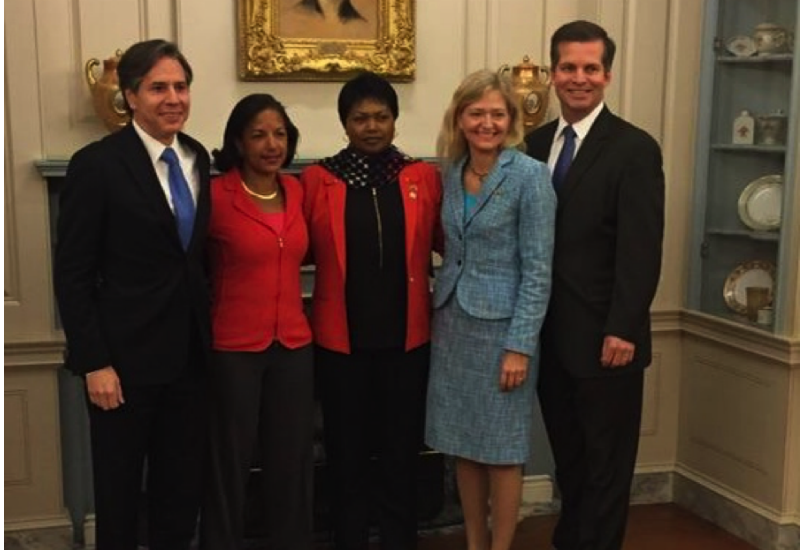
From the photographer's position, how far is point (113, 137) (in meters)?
2.36

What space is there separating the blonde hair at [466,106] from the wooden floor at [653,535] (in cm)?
139

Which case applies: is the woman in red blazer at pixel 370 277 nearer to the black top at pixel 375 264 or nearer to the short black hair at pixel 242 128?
the black top at pixel 375 264

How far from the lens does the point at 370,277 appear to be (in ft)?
8.73

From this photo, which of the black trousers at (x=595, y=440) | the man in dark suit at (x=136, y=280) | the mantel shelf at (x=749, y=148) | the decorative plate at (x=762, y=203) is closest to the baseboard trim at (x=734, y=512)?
the black trousers at (x=595, y=440)

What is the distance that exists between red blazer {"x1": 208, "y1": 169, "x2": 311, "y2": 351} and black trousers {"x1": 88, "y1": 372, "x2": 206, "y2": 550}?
164 millimetres

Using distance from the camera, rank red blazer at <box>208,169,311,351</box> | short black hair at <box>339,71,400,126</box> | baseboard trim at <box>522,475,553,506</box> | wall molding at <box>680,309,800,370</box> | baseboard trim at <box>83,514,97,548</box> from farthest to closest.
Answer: baseboard trim at <box>522,475,553,506</box>, baseboard trim at <box>83,514,97,548</box>, wall molding at <box>680,309,800,370</box>, short black hair at <box>339,71,400,126</box>, red blazer at <box>208,169,311,351</box>

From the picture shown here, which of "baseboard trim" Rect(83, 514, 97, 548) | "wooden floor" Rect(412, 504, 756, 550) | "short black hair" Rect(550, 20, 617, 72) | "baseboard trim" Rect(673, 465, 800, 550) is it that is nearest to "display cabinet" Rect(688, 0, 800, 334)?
"baseboard trim" Rect(673, 465, 800, 550)

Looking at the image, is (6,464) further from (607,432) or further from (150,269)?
(607,432)

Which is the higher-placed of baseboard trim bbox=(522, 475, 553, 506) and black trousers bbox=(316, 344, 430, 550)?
black trousers bbox=(316, 344, 430, 550)

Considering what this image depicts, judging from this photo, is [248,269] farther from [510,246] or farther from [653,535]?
[653,535]

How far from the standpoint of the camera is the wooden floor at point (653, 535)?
3.34m

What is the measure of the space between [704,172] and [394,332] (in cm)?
146

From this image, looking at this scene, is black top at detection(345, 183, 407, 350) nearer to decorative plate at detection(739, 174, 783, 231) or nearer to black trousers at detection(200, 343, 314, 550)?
black trousers at detection(200, 343, 314, 550)

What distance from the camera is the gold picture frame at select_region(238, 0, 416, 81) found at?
3.26m
